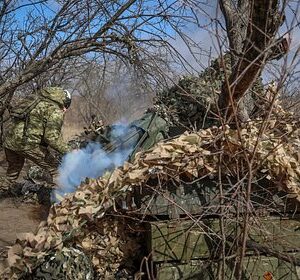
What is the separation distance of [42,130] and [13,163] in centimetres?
109

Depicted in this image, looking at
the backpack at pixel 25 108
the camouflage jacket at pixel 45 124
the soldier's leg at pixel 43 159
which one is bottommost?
the soldier's leg at pixel 43 159

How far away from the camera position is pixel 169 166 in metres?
3.86

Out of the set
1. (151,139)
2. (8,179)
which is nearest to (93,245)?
(151,139)

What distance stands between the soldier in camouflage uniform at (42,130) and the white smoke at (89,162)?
2.51 ft

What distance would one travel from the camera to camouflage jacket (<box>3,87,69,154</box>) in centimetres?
833

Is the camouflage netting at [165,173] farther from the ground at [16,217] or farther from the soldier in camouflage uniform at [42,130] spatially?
the soldier in camouflage uniform at [42,130]

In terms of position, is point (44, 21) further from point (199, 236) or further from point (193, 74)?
point (199, 236)

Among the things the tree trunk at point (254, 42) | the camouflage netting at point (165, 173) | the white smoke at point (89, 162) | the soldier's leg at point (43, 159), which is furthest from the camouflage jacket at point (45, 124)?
the tree trunk at point (254, 42)

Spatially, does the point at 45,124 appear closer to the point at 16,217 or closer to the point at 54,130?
the point at 54,130

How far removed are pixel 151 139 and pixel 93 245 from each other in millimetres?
2753

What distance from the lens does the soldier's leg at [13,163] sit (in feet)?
29.3

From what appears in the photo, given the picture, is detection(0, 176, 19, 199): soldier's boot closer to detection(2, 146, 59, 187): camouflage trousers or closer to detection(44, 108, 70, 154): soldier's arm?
detection(2, 146, 59, 187): camouflage trousers

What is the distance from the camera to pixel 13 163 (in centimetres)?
919

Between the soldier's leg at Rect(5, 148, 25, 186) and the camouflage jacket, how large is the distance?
43 centimetres
